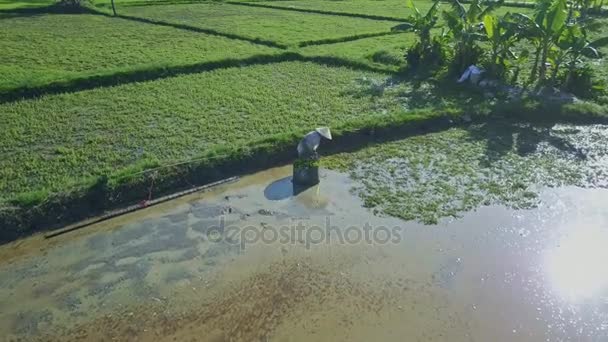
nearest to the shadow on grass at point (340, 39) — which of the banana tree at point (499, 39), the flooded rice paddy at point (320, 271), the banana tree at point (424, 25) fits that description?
the banana tree at point (424, 25)

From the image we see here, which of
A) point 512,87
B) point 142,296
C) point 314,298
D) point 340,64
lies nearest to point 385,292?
point 314,298

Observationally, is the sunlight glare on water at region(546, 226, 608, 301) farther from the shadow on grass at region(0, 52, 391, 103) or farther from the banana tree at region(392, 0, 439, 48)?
the banana tree at region(392, 0, 439, 48)

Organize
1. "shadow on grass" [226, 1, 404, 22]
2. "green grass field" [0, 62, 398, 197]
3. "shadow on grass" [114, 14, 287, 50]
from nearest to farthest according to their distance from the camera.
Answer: "green grass field" [0, 62, 398, 197], "shadow on grass" [114, 14, 287, 50], "shadow on grass" [226, 1, 404, 22]

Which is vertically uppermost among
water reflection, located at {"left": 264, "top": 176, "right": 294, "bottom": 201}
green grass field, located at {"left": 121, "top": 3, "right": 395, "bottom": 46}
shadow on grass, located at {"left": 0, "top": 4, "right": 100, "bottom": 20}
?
shadow on grass, located at {"left": 0, "top": 4, "right": 100, "bottom": 20}

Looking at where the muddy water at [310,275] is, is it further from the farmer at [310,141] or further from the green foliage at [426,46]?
the green foliage at [426,46]

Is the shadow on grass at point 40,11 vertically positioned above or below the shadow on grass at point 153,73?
above

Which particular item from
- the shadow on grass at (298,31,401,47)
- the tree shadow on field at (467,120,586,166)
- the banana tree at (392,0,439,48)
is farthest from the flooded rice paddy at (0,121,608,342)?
the shadow on grass at (298,31,401,47)

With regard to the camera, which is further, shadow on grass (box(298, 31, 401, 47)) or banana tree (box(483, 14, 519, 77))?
shadow on grass (box(298, 31, 401, 47))
